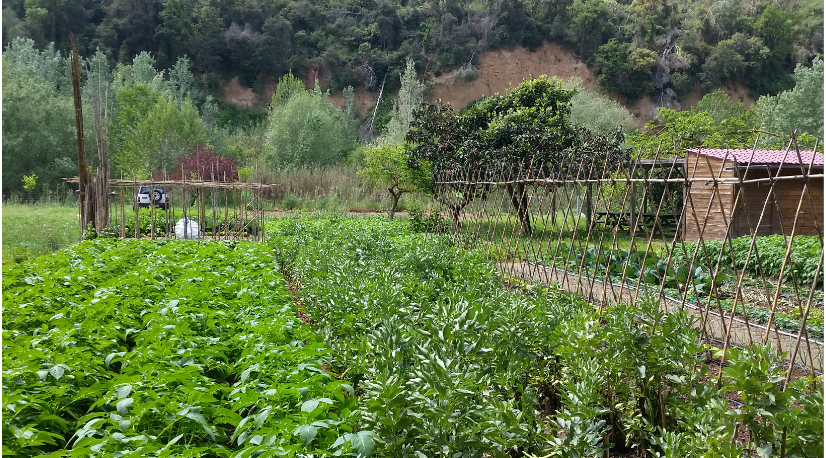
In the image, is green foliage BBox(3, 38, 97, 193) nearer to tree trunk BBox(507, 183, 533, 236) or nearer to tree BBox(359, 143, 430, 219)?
tree BBox(359, 143, 430, 219)

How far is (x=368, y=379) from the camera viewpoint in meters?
3.26

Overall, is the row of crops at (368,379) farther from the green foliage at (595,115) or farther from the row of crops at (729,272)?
the green foliage at (595,115)

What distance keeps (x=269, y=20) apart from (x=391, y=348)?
5334cm

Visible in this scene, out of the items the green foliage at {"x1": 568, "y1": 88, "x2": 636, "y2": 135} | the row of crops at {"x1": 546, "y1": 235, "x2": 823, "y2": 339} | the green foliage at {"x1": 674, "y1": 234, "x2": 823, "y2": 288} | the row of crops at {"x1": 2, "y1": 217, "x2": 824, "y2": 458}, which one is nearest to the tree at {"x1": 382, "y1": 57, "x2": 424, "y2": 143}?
the green foliage at {"x1": 568, "y1": 88, "x2": 636, "y2": 135}

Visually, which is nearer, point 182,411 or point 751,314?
point 182,411

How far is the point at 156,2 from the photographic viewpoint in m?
52.5

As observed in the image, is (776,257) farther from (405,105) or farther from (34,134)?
(405,105)

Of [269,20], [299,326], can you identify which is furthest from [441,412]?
[269,20]

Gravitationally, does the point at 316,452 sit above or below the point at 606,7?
below

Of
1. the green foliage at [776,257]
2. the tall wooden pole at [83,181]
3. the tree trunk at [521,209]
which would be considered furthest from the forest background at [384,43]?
the green foliage at [776,257]

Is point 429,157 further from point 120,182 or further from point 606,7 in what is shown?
point 606,7

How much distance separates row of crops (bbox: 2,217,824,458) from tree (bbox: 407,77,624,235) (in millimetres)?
10131

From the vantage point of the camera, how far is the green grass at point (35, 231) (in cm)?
1357

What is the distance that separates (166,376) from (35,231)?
51.6 feet
